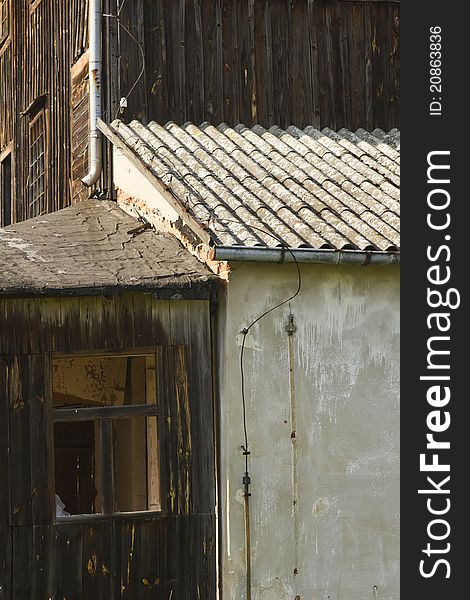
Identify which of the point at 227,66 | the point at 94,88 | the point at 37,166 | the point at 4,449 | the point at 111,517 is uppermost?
the point at 227,66

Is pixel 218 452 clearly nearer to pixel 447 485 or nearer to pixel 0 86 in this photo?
pixel 447 485

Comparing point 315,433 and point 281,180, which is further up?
point 281,180

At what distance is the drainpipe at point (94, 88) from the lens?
13.5m

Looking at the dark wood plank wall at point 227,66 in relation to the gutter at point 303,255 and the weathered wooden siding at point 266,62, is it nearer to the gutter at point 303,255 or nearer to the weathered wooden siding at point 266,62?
the weathered wooden siding at point 266,62

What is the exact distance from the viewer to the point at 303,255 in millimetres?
10422

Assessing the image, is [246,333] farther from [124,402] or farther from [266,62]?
[266,62]

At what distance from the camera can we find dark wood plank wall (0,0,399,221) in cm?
1372

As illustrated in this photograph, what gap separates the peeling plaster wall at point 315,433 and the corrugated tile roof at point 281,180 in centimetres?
33

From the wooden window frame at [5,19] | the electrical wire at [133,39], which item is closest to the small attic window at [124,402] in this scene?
the electrical wire at [133,39]

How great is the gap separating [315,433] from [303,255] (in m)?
1.51

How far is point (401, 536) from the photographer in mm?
10055

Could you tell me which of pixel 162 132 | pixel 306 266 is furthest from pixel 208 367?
pixel 162 132

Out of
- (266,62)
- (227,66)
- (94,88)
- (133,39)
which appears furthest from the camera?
(266,62)

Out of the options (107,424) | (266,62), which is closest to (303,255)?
(107,424)
